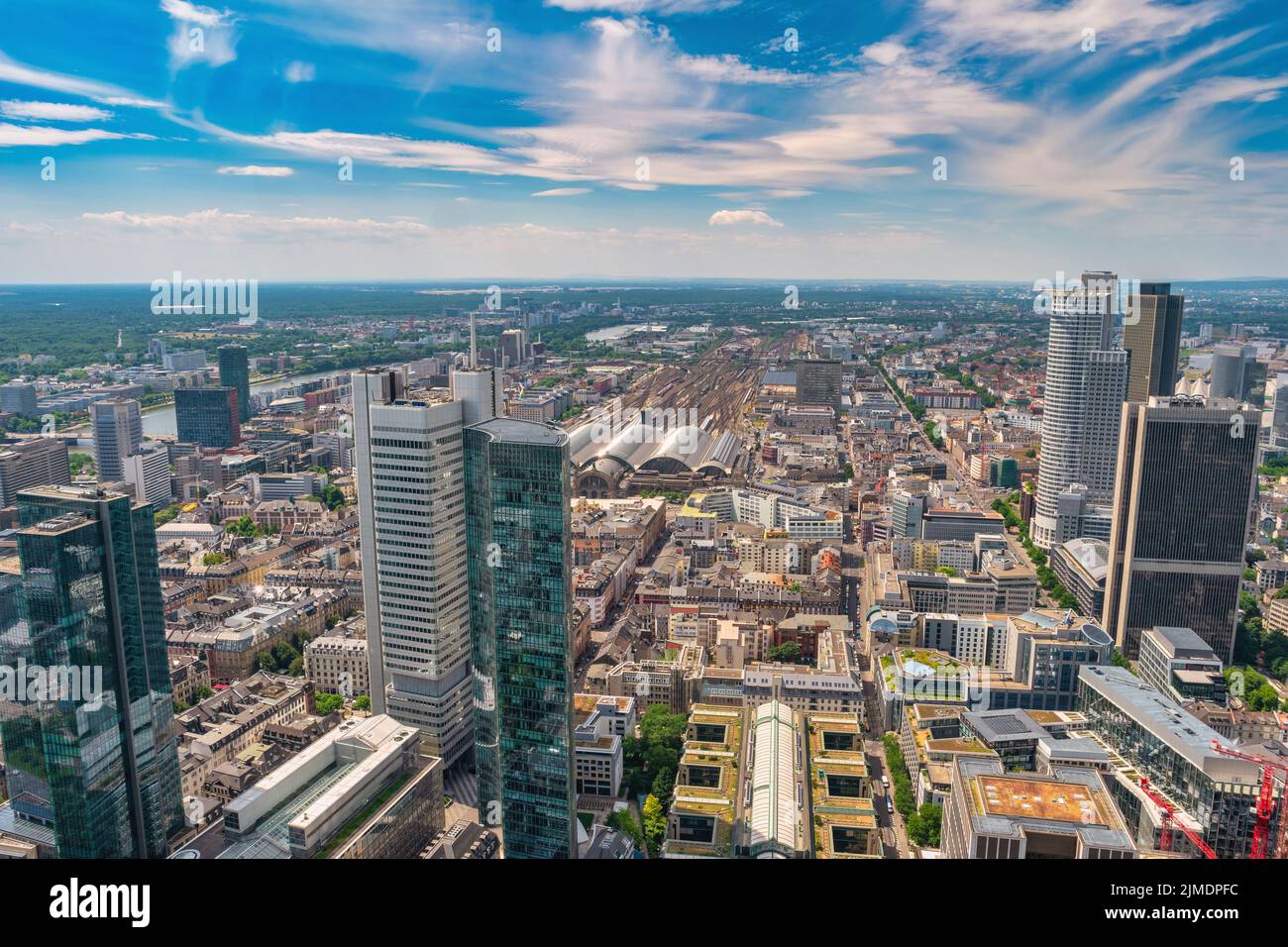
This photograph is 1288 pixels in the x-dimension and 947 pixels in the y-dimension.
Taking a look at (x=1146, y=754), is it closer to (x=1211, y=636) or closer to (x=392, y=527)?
(x=1211, y=636)

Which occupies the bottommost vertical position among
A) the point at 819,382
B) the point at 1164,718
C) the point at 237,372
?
the point at 1164,718

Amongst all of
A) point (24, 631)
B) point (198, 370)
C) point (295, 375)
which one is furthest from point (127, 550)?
point (295, 375)

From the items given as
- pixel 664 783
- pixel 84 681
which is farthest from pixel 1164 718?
pixel 84 681

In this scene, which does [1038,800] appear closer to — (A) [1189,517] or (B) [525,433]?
(B) [525,433]

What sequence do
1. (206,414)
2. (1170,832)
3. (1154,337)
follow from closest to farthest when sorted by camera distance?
(1170,832) → (1154,337) → (206,414)

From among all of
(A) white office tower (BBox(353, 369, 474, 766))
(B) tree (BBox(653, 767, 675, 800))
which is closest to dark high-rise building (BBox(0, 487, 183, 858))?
(A) white office tower (BBox(353, 369, 474, 766))

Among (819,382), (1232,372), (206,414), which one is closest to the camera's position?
Result: (206,414)
